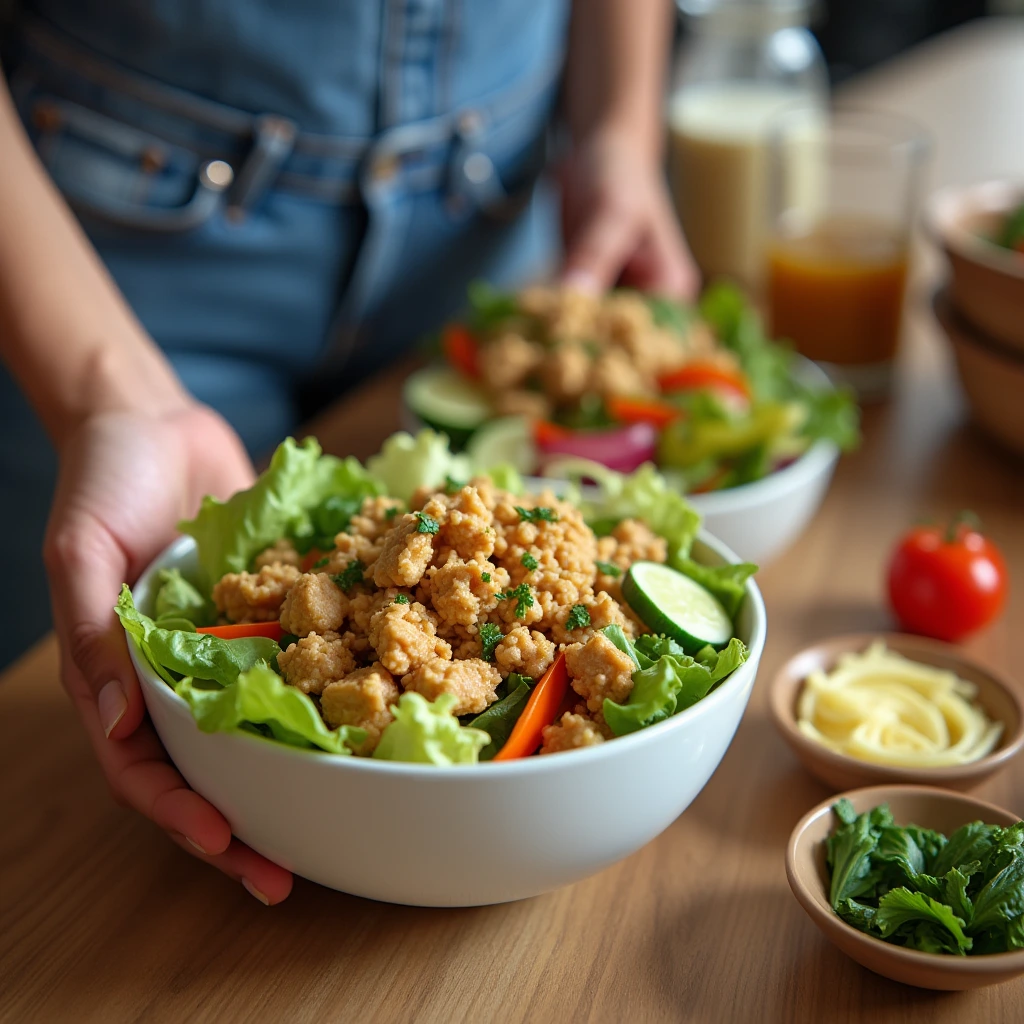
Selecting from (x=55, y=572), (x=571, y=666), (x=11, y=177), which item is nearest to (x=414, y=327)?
(x=11, y=177)

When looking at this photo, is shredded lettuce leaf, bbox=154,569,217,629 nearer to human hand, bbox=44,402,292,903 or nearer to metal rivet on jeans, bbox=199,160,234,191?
human hand, bbox=44,402,292,903

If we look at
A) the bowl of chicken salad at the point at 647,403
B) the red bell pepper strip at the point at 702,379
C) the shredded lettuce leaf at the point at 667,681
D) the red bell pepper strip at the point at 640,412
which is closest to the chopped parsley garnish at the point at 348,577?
the shredded lettuce leaf at the point at 667,681

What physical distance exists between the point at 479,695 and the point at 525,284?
2137 mm

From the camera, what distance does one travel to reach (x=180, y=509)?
155 cm

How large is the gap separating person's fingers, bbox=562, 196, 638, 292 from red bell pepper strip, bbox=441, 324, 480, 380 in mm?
274

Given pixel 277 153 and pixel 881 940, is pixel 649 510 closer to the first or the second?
pixel 881 940

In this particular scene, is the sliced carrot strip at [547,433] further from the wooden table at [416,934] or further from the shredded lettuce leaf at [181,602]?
the shredded lettuce leaf at [181,602]

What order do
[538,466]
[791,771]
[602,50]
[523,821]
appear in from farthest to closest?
[602,50] → [538,466] → [791,771] → [523,821]

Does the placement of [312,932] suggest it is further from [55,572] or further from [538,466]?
[538,466]

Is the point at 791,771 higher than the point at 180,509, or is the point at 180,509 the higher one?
the point at 180,509

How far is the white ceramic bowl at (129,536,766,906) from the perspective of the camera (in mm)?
1035

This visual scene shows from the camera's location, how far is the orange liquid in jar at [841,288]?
2592 mm

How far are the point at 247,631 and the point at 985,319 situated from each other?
1.63 metres

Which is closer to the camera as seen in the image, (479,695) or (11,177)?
(479,695)
